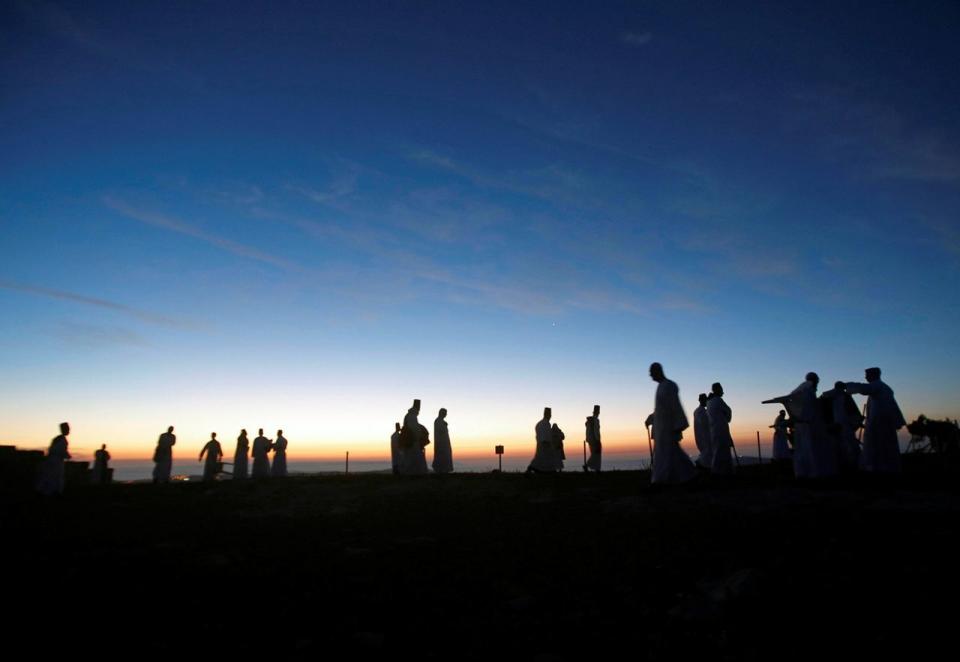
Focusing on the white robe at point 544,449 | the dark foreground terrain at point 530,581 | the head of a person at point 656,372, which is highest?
the head of a person at point 656,372

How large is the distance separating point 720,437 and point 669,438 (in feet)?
14.8

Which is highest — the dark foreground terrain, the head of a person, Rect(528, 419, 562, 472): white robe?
the head of a person

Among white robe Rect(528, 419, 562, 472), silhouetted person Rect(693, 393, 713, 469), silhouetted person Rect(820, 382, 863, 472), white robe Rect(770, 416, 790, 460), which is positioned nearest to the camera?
silhouetted person Rect(820, 382, 863, 472)

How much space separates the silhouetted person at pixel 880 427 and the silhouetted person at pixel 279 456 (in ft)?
89.4

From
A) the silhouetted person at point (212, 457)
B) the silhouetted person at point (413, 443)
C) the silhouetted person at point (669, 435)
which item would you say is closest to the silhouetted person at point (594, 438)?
the silhouetted person at point (413, 443)

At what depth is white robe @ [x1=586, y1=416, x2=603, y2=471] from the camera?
2133 centimetres

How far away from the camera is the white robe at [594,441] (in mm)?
21328

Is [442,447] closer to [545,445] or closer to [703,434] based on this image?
[545,445]

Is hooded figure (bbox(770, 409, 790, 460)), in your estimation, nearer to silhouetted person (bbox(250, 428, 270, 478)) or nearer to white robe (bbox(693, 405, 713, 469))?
white robe (bbox(693, 405, 713, 469))

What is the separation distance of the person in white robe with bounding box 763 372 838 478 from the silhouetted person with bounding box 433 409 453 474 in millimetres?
11363

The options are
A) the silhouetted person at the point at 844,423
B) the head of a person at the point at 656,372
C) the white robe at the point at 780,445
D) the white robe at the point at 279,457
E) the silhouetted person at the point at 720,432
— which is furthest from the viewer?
the white robe at the point at 279,457

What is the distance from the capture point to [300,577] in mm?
6703

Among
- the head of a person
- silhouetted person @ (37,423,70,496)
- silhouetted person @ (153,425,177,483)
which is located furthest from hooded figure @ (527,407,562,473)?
silhouetted person @ (153,425,177,483)

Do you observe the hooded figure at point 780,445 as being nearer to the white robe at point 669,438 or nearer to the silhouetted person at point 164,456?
the white robe at point 669,438
